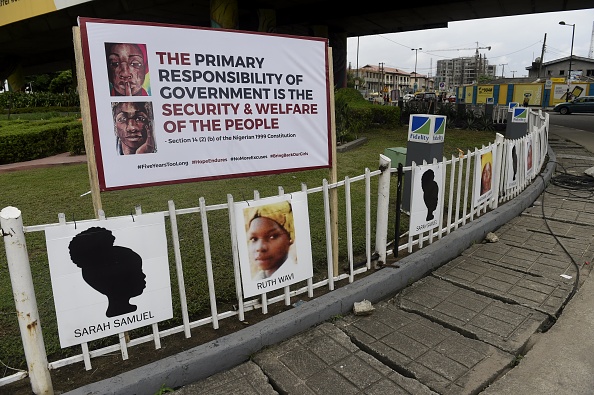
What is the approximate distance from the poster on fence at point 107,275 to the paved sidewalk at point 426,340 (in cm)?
34

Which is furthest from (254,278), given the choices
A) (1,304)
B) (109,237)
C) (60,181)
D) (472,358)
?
(60,181)

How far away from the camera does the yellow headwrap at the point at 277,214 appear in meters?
3.07

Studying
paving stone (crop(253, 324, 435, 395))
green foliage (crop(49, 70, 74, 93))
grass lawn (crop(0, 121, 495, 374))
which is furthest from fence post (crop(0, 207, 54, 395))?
green foliage (crop(49, 70, 74, 93))

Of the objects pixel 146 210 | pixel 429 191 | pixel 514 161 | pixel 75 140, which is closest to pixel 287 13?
pixel 75 140

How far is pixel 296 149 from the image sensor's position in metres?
3.57

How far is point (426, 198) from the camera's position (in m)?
4.38

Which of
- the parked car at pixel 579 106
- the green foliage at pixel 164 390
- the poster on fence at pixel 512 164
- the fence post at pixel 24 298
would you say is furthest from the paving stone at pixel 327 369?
the parked car at pixel 579 106

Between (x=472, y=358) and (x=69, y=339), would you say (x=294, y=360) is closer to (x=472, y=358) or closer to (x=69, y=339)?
(x=472, y=358)

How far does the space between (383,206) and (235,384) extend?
2191 mm

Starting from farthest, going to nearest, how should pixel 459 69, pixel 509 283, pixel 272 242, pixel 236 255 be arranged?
pixel 459 69
pixel 509 283
pixel 272 242
pixel 236 255

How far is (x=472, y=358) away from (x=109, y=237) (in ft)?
8.41

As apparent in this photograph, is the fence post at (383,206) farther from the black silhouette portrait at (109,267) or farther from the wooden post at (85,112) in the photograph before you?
the wooden post at (85,112)

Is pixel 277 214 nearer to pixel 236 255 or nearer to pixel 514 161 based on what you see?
pixel 236 255

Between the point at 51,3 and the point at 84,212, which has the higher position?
the point at 51,3
